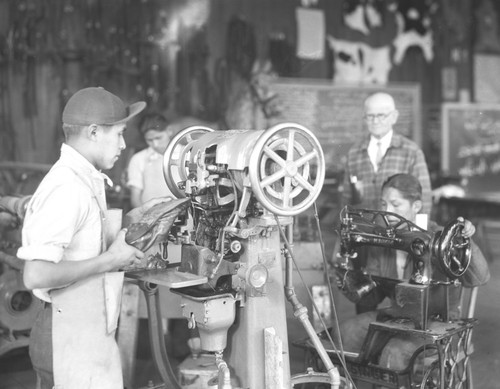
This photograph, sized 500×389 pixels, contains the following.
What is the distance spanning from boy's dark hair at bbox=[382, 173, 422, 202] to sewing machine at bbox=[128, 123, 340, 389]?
0.72 meters

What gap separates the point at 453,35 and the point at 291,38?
7.82 feet

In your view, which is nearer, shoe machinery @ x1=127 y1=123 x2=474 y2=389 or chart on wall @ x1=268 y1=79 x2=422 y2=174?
shoe machinery @ x1=127 y1=123 x2=474 y2=389

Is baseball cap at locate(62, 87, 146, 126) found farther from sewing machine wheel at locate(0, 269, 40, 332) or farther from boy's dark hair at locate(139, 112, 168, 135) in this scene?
boy's dark hair at locate(139, 112, 168, 135)

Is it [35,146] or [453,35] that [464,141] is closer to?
[453,35]

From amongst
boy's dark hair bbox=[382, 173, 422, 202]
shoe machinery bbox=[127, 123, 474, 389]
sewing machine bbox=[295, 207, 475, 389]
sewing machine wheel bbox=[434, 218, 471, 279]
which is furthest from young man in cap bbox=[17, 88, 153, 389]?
boy's dark hair bbox=[382, 173, 422, 202]

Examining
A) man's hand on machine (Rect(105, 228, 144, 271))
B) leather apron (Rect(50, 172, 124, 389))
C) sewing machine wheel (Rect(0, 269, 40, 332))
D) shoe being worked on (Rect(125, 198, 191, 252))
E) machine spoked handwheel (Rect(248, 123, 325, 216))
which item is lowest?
sewing machine wheel (Rect(0, 269, 40, 332))

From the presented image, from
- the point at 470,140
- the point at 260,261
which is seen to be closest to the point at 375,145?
the point at 260,261

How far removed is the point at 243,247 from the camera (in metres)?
2.33

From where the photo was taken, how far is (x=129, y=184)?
4.05 metres

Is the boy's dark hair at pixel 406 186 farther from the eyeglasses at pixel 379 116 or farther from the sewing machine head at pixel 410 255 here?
the eyeglasses at pixel 379 116

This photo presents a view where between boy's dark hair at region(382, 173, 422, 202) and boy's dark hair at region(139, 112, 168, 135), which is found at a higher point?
boy's dark hair at region(139, 112, 168, 135)

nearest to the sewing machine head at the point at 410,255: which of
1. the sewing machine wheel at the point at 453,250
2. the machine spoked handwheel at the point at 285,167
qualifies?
the sewing machine wheel at the point at 453,250

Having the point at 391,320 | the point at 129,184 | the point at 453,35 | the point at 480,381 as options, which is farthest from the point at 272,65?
the point at 391,320

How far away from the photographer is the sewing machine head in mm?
2551
